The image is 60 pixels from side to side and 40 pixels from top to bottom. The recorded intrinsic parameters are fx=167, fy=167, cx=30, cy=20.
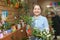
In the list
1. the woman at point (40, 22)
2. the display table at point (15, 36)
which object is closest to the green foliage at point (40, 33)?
the woman at point (40, 22)

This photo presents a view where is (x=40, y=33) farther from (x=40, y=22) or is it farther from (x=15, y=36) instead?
(x=15, y=36)

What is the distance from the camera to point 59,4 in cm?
772

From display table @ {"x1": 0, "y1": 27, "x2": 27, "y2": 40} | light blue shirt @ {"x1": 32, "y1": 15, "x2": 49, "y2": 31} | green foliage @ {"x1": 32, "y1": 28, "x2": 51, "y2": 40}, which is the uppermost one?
light blue shirt @ {"x1": 32, "y1": 15, "x2": 49, "y2": 31}

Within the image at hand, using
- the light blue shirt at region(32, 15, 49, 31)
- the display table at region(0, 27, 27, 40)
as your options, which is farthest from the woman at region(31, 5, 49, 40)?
the display table at region(0, 27, 27, 40)

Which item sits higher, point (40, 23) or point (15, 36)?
point (40, 23)

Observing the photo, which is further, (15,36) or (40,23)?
(15,36)

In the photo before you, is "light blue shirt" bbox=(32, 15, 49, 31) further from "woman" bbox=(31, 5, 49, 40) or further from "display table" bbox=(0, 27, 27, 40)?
"display table" bbox=(0, 27, 27, 40)

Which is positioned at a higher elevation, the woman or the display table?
the woman

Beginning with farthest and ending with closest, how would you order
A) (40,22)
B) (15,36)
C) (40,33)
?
(15,36)
(40,22)
(40,33)

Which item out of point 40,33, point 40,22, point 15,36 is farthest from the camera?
point 15,36

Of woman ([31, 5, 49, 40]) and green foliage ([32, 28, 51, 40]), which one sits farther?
woman ([31, 5, 49, 40])

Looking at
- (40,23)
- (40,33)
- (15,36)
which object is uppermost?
(40,23)

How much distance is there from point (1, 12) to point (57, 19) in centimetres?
399

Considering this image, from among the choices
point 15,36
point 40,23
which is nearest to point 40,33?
point 40,23
